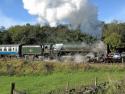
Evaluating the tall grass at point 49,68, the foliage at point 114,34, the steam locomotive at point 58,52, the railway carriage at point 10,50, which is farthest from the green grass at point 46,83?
the foliage at point 114,34

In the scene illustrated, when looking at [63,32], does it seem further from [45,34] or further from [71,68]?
[71,68]

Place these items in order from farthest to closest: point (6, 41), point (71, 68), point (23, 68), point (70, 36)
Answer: point (6, 41) → point (70, 36) → point (23, 68) → point (71, 68)

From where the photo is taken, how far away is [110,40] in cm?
9144

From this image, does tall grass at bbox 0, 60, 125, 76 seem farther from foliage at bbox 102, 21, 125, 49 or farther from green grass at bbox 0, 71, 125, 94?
foliage at bbox 102, 21, 125, 49

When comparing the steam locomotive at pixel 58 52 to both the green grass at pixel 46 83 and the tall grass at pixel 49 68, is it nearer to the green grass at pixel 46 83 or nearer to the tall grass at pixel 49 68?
the tall grass at pixel 49 68

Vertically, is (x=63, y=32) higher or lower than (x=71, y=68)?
higher

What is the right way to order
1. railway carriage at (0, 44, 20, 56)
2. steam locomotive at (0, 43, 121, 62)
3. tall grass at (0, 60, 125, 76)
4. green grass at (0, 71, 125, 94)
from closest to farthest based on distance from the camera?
green grass at (0, 71, 125, 94), tall grass at (0, 60, 125, 76), steam locomotive at (0, 43, 121, 62), railway carriage at (0, 44, 20, 56)

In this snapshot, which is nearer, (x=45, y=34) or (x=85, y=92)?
(x=85, y=92)

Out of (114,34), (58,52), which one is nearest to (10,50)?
(58,52)

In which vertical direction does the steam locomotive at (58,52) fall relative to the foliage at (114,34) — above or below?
below

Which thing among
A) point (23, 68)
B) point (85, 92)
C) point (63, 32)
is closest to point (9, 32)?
point (63, 32)

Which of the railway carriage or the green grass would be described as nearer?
the green grass

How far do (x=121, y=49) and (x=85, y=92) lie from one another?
7877 cm

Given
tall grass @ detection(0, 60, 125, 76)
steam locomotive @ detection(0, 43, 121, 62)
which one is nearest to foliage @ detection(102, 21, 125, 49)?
steam locomotive @ detection(0, 43, 121, 62)
